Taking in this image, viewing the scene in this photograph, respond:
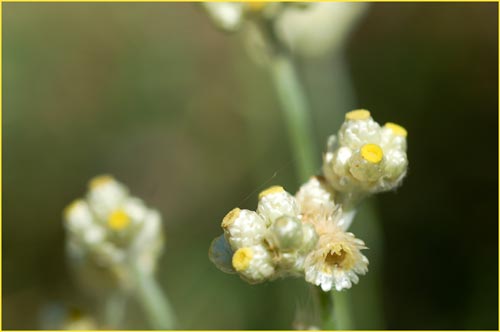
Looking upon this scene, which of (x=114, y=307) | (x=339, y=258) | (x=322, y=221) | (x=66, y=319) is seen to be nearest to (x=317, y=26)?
(x=114, y=307)

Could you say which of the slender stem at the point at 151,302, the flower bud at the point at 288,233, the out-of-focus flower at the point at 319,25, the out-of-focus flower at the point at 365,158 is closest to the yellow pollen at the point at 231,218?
the flower bud at the point at 288,233

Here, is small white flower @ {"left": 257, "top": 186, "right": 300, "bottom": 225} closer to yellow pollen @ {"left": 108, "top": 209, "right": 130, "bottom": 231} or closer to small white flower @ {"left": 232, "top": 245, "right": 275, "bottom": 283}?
small white flower @ {"left": 232, "top": 245, "right": 275, "bottom": 283}

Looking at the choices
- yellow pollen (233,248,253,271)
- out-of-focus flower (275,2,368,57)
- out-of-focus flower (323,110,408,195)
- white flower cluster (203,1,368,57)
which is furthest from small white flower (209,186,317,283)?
out-of-focus flower (275,2,368,57)

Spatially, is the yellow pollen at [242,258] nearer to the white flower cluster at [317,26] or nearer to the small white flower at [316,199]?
the small white flower at [316,199]

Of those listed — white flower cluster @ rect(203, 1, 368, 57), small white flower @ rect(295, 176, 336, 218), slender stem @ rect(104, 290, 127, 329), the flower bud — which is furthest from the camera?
white flower cluster @ rect(203, 1, 368, 57)

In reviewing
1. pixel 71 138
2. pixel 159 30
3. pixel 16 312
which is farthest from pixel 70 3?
pixel 16 312

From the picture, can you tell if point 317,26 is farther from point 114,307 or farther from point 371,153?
point 371,153

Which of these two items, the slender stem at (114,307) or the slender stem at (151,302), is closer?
the slender stem at (151,302)
